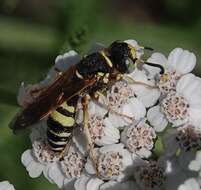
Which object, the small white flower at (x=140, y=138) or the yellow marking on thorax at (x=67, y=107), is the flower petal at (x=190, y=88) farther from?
the yellow marking on thorax at (x=67, y=107)

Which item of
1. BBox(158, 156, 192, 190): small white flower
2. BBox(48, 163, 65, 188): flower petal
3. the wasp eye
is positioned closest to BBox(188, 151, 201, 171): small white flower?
BBox(158, 156, 192, 190): small white flower

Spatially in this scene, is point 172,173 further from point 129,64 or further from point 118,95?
point 129,64

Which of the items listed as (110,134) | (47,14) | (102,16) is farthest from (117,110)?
(47,14)

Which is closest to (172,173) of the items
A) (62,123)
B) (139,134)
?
(139,134)

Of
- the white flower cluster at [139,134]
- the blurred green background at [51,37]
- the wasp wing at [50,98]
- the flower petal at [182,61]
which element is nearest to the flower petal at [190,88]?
the white flower cluster at [139,134]

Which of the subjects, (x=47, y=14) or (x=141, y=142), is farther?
(x=47, y=14)

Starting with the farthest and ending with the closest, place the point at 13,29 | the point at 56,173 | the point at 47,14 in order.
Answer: the point at 47,14
the point at 13,29
the point at 56,173

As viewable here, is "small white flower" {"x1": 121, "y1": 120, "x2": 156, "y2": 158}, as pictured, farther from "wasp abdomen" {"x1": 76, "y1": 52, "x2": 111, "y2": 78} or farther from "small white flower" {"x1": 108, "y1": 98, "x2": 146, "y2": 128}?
"wasp abdomen" {"x1": 76, "y1": 52, "x2": 111, "y2": 78}

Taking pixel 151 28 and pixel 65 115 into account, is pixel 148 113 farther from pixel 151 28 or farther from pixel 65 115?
pixel 151 28
